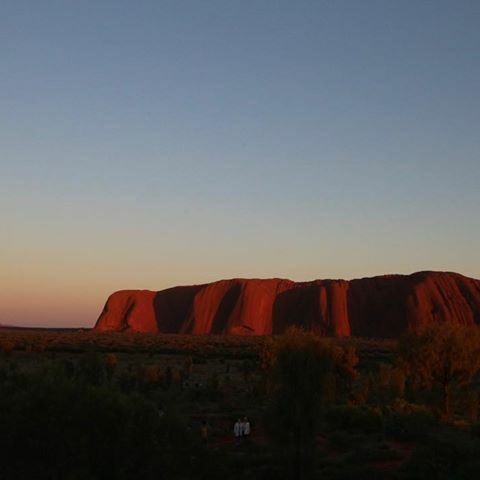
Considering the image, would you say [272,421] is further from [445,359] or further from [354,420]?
[445,359]

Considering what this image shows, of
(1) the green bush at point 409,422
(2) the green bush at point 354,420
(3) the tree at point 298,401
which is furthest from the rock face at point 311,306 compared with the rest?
(3) the tree at point 298,401

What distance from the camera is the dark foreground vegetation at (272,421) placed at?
35.1 feet

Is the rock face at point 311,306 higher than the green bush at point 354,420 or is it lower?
higher

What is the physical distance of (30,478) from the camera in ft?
33.3

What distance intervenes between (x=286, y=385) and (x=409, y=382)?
15299 mm

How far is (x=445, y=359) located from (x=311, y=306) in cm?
8724

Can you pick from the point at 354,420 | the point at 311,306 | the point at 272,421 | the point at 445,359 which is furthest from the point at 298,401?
the point at 311,306

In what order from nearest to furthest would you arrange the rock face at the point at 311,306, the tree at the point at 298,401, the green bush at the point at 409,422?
the tree at the point at 298,401 → the green bush at the point at 409,422 → the rock face at the point at 311,306

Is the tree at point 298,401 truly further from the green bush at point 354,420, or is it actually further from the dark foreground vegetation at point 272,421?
the green bush at point 354,420

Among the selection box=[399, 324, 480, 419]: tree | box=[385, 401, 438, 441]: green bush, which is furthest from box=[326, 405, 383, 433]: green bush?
box=[399, 324, 480, 419]: tree

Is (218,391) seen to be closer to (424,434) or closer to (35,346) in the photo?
(424,434)

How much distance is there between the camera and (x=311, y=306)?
113 m

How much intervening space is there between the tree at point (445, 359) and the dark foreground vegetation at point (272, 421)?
0.04 m

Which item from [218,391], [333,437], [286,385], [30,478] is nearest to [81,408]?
[30,478]
